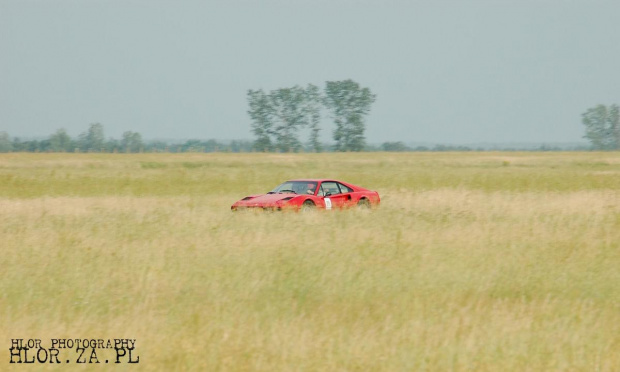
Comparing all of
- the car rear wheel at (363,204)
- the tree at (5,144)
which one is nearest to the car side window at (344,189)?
the car rear wheel at (363,204)

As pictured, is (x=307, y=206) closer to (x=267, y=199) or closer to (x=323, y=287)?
(x=267, y=199)

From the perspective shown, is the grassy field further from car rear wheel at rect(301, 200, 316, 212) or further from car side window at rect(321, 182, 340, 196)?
car side window at rect(321, 182, 340, 196)

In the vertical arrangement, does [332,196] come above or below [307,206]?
above

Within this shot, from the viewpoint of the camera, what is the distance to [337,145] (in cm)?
10481

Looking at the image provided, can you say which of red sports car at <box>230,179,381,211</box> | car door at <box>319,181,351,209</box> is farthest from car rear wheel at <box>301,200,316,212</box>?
car door at <box>319,181,351,209</box>

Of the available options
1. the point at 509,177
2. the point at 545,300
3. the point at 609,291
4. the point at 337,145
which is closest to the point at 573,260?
the point at 609,291

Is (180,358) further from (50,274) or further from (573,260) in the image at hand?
(573,260)

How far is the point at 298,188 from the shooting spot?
66.3 feet

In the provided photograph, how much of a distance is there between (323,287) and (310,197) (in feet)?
30.3

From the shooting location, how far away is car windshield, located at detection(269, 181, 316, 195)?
19.9 meters

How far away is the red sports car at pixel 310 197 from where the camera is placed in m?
19.0

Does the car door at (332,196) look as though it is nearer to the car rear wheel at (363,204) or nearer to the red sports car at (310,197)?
the red sports car at (310,197)

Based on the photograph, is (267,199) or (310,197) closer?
(267,199)

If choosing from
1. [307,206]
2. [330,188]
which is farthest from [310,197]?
[330,188]
